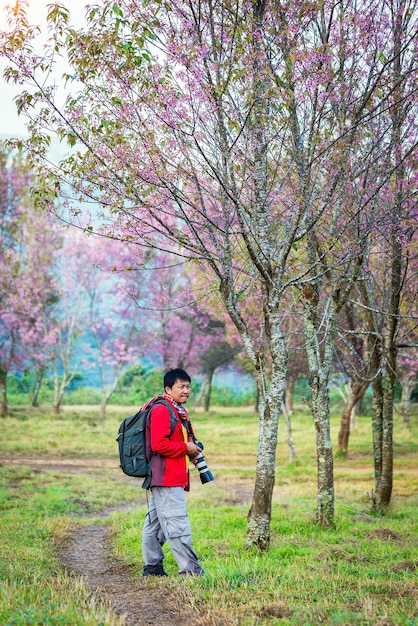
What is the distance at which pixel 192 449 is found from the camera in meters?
6.31

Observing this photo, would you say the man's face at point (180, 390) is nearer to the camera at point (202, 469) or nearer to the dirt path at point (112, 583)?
the camera at point (202, 469)

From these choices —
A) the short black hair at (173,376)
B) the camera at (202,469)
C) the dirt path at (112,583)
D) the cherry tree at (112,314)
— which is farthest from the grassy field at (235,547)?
the cherry tree at (112,314)

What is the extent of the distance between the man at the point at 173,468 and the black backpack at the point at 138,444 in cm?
5

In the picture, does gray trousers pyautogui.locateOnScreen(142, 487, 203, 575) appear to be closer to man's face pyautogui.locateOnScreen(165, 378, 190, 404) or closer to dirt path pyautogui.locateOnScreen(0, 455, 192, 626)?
dirt path pyautogui.locateOnScreen(0, 455, 192, 626)

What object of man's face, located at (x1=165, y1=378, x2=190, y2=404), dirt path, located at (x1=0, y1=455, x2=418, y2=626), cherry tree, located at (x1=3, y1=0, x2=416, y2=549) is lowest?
dirt path, located at (x1=0, y1=455, x2=418, y2=626)

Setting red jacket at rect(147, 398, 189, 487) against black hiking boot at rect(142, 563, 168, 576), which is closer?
red jacket at rect(147, 398, 189, 487)

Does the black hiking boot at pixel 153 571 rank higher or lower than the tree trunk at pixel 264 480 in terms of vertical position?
lower

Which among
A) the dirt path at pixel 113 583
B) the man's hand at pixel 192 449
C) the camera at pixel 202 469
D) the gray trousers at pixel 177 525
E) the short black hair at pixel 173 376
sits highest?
the short black hair at pixel 173 376

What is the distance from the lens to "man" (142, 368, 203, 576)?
20.5 feet

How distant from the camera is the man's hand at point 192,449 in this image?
630 cm

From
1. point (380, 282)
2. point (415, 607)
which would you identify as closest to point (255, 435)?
point (380, 282)

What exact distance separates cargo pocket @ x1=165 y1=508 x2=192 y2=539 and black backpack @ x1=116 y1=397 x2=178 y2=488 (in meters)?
0.39

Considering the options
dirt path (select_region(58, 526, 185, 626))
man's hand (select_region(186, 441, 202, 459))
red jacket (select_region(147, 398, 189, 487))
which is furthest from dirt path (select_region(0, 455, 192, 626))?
man's hand (select_region(186, 441, 202, 459))

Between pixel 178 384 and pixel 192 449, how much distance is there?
0.65 metres
